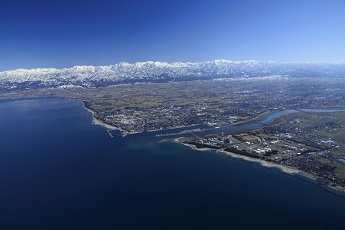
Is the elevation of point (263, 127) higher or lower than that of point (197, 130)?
lower

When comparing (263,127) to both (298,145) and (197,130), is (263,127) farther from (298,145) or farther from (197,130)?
(197,130)

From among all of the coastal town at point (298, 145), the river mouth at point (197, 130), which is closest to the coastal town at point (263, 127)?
the coastal town at point (298, 145)

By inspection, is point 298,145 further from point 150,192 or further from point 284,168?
point 150,192

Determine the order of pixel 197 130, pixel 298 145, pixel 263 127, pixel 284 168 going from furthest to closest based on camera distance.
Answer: pixel 263 127 → pixel 197 130 → pixel 298 145 → pixel 284 168

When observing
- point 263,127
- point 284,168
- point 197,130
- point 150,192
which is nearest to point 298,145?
point 284,168

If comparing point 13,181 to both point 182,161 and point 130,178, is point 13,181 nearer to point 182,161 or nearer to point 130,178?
point 130,178

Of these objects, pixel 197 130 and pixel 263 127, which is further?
pixel 263 127

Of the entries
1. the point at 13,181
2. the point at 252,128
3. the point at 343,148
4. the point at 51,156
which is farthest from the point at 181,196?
the point at 252,128

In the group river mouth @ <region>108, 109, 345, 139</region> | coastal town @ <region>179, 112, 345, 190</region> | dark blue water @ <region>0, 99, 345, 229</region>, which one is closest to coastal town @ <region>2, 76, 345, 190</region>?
coastal town @ <region>179, 112, 345, 190</region>

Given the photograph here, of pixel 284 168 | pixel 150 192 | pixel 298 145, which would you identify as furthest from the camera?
pixel 298 145
